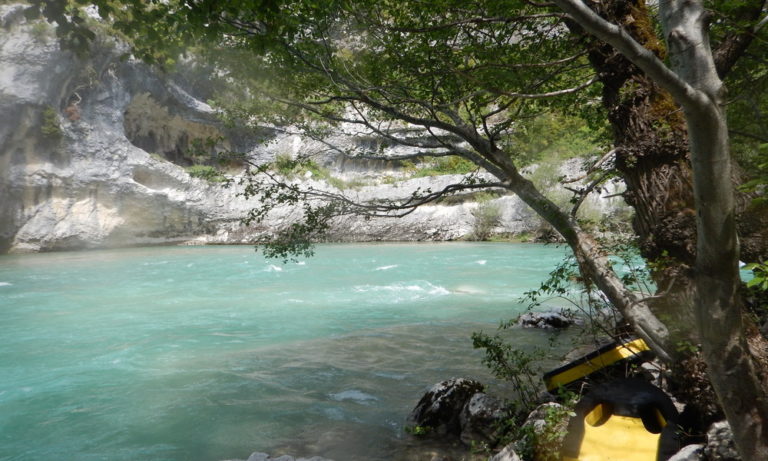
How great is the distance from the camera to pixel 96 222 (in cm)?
2462

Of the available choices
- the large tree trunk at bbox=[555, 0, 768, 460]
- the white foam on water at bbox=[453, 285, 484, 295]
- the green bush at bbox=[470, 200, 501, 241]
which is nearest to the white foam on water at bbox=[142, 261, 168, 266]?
the white foam on water at bbox=[453, 285, 484, 295]

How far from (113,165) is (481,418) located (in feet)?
85.1

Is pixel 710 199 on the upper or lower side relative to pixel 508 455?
upper

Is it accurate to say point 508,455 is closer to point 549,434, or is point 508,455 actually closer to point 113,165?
point 549,434

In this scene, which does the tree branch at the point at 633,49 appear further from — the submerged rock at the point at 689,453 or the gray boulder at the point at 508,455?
the gray boulder at the point at 508,455

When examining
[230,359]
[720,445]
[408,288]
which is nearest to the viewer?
[720,445]

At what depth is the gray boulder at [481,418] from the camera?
3.72m

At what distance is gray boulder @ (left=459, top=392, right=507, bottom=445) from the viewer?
3.72m

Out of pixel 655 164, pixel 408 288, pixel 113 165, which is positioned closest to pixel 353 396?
pixel 655 164

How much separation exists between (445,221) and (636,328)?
26157mm

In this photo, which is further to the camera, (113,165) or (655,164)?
(113,165)

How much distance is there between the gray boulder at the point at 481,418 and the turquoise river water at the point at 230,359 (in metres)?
0.45

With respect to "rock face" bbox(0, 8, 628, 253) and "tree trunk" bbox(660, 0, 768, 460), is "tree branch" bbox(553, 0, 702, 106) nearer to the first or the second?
"tree trunk" bbox(660, 0, 768, 460)

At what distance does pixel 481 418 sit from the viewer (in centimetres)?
385
